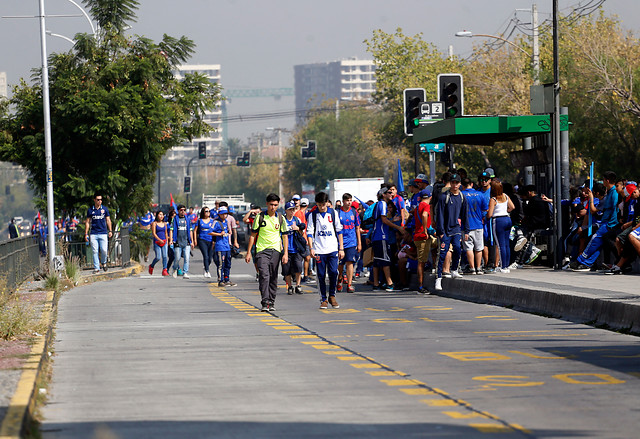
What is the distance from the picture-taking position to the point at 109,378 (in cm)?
999

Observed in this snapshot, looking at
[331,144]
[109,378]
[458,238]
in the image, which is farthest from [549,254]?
[331,144]

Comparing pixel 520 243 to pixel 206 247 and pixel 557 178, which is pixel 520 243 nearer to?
pixel 557 178

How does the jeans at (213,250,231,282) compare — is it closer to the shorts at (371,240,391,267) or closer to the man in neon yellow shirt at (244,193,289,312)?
the shorts at (371,240,391,267)

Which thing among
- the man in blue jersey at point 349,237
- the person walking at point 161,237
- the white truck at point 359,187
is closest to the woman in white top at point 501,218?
the man in blue jersey at point 349,237

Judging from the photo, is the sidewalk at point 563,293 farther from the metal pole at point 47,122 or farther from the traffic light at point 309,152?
the traffic light at point 309,152

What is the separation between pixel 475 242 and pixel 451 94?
12.3ft

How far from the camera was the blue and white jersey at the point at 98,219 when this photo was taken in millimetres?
27188

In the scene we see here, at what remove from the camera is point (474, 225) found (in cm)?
1967

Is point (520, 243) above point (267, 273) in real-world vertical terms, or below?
above

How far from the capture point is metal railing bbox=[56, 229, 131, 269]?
29516 millimetres

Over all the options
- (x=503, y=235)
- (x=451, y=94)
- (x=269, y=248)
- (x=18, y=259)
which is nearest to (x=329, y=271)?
(x=269, y=248)

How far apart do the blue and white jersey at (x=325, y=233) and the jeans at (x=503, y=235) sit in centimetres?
363

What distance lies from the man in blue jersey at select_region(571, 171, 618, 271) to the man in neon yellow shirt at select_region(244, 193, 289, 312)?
17.8 ft

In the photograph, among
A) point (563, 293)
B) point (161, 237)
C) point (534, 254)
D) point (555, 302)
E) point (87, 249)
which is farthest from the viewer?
point (87, 249)
